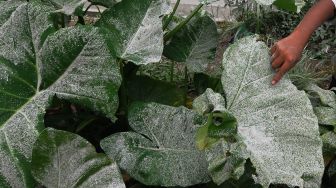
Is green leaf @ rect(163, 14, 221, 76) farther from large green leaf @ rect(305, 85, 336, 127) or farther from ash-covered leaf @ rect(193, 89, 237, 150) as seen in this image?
ash-covered leaf @ rect(193, 89, 237, 150)

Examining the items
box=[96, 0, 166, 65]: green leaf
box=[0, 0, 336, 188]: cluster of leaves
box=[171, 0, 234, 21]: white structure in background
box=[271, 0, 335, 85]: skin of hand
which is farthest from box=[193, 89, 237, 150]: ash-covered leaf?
box=[171, 0, 234, 21]: white structure in background

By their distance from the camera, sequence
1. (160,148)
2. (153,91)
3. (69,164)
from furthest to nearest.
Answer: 1. (153,91)
2. (160,148)
3. (69,164)

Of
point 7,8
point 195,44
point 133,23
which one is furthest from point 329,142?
point 7,8

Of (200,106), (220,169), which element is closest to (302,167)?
(220,169)

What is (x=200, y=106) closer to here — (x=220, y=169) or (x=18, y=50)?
(x=220, y=169)

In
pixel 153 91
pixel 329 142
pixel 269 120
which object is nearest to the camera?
pixel 269 120

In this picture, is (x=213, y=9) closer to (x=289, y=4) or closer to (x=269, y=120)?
(x=289, y=4)
